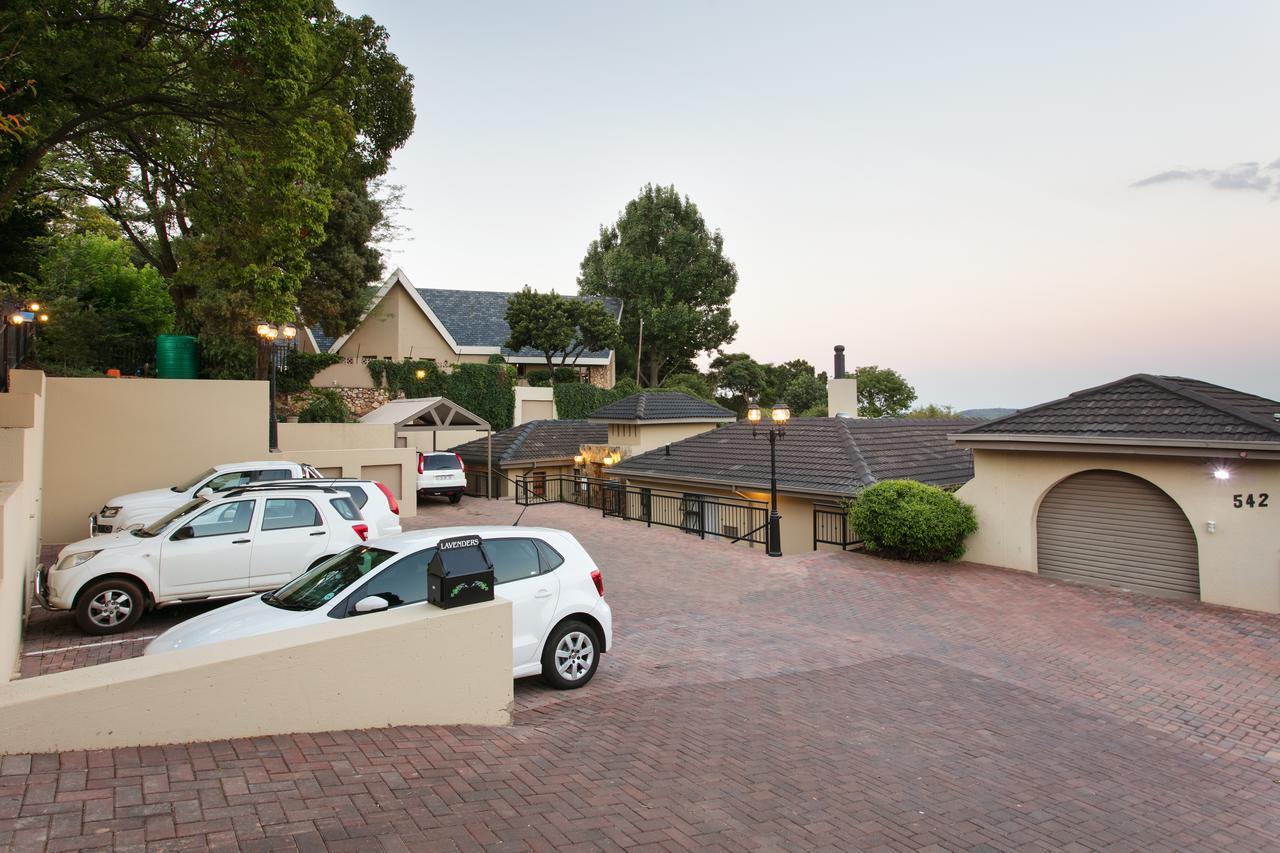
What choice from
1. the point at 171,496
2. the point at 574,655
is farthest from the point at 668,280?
the point at 574,655

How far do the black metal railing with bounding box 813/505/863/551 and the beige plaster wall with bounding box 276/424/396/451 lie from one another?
13691mm

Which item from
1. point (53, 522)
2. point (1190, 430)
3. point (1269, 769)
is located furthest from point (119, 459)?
point (1190, 430)

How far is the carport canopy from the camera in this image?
94.2ft

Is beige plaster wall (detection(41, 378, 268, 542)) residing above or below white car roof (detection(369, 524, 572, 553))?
above

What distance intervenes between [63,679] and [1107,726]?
26.7ft

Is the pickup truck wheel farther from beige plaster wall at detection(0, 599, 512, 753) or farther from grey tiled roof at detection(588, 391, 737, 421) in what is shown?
grey tiled roof at detection(588, 391, 737, 421)

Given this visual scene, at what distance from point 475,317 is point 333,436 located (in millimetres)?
24161

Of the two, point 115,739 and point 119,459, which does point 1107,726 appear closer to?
point 115,739

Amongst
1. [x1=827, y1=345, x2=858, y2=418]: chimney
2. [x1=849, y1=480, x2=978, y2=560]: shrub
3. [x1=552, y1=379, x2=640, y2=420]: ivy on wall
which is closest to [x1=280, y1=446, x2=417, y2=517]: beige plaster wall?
[x1=849, y1=480, x2=978, y2=560]: shrub

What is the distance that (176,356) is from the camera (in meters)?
24.1

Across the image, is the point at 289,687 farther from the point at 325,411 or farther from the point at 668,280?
the point at 668,280

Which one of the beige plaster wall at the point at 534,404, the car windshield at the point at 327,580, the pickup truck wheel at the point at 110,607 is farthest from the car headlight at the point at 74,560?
the beige plaster wall at the point at 534,404

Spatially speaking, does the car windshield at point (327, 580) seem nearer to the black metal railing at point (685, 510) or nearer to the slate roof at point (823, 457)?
the black metal railing at point (685, 510)

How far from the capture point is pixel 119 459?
1538 cm
